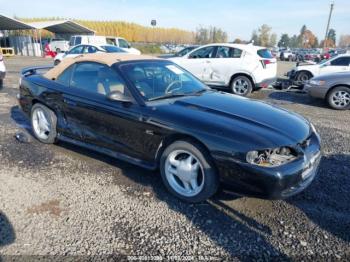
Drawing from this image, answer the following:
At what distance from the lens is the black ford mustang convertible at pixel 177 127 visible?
2.87 metres

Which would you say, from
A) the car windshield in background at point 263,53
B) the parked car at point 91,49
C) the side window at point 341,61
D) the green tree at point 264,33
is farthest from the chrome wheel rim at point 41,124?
the green tree at point 264,33

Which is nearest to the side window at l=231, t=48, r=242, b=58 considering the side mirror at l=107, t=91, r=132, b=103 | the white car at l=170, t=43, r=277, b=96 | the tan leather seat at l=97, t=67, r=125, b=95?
the white car at l=170, t=43, r=277, b=96

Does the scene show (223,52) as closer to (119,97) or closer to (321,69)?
(321,69)

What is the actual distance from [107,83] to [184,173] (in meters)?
1.57

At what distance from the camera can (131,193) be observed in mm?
3541

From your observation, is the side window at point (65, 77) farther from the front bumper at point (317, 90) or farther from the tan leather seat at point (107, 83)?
the front bumper at point (317, 90)

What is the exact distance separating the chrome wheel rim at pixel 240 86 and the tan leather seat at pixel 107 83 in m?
6.51

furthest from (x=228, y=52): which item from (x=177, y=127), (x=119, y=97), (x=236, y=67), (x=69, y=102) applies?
(x=177, y=127)

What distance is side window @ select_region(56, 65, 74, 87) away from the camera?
4.41 meters

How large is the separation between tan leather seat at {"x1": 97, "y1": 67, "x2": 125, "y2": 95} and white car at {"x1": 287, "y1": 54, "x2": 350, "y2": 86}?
27.8 feet

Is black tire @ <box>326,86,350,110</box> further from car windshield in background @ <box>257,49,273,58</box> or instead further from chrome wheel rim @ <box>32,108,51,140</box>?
chrome wheel rim @ <box>32,108,51,140</box>

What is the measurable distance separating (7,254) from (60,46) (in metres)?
31.3

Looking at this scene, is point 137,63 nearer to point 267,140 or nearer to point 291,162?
point 267,140

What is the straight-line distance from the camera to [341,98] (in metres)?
8.06
